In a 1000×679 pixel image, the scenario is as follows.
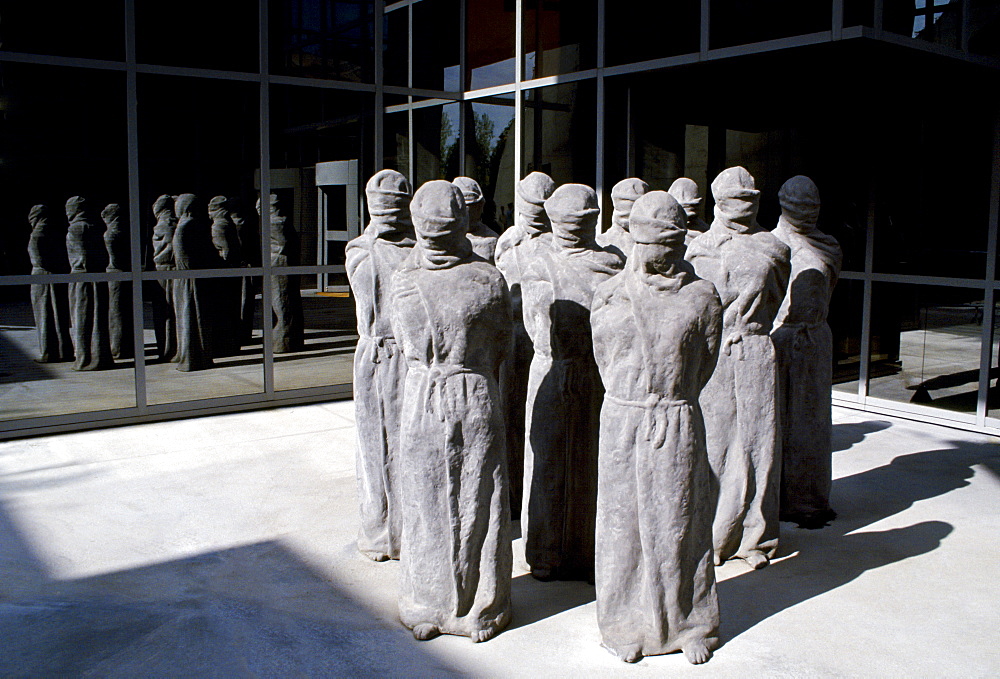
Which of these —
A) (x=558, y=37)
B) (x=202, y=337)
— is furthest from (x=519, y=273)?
(x=558, y=37)

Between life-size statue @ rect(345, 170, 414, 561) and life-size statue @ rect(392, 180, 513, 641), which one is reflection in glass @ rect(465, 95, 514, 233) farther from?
life-size statue @ rect(392, 180, 513, 641)

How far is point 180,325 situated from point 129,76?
8.13 ft

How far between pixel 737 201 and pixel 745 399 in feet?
4.05

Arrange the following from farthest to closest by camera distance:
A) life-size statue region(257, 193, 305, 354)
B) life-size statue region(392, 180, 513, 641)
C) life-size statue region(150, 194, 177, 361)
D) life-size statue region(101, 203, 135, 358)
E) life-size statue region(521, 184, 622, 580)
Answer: life-size statue region(257, 193, 305, 354)
life-size statue region(150, 194, 177, 361)
life-size statue region(101, 203, 135, 358)
life-size statue region(521, 184, 622, 580)
life-size statue region(392, 180, 513, 641)

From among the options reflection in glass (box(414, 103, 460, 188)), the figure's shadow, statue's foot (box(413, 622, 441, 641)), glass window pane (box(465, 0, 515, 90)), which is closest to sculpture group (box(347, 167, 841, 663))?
statue's foot (box(413, 622, 441, 641))

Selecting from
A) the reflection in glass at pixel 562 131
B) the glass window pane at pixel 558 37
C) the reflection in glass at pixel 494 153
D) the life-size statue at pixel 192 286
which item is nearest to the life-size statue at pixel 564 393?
the life-size statue at pixel 192 286

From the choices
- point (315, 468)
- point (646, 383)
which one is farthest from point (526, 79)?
point (646, 383)

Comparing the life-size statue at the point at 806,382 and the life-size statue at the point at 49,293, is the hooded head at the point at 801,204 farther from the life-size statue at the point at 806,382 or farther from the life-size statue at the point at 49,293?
the life-size statue at the point at 49,293

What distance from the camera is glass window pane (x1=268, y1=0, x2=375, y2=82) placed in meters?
9.56

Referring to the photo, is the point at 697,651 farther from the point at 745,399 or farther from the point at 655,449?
the point at 745,399

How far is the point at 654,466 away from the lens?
4250 mm

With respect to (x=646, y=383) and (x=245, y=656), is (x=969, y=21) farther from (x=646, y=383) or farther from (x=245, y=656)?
(x=245, y=656)

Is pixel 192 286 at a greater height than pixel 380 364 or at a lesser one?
greater

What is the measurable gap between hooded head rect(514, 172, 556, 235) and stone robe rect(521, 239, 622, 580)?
1.63ft
